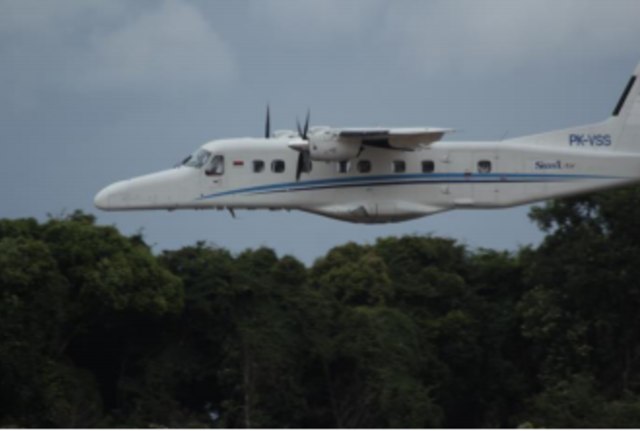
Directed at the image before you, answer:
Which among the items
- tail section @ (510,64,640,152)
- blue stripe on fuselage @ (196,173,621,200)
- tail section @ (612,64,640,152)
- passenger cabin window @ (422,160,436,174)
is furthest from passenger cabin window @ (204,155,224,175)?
tail section @ (612,64,640,152)

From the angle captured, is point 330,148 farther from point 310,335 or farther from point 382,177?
point 310,335

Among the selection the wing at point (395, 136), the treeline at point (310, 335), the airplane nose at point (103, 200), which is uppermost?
the wing at point (395, 136)

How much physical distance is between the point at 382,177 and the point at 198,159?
12.2 ft

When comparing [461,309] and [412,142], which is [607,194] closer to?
[461,309]

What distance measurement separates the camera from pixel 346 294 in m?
46.3

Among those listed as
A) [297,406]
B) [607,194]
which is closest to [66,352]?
[297,406]

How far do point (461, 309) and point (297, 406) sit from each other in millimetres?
8198

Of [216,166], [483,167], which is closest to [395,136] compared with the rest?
[483,167]

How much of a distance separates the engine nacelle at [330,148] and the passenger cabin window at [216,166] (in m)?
2.06

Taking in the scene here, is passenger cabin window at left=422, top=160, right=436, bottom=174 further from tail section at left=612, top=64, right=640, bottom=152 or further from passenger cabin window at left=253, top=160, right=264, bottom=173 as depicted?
tail section at left=612, top=64, right=640, bottom=152

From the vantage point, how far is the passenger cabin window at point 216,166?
119ft

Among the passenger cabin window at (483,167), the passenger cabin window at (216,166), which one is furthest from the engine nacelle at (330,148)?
the passenger cabin window at (483,167)

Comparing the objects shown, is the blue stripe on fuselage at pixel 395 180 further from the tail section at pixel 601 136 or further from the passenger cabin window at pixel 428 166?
the tail section at pixel 601 136

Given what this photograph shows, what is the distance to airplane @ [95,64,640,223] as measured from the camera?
35.9m
